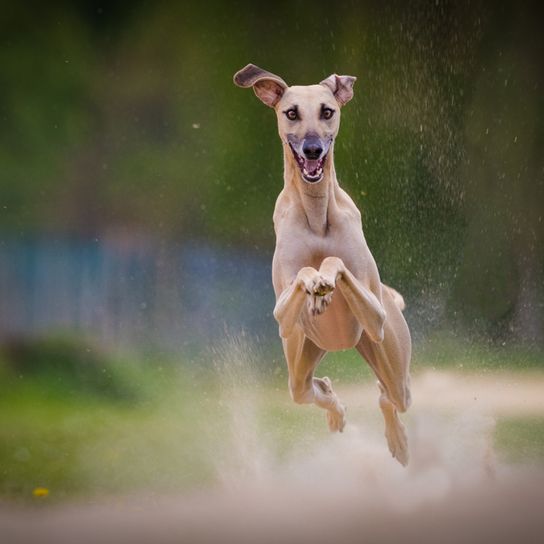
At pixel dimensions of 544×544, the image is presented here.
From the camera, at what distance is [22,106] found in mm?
7723

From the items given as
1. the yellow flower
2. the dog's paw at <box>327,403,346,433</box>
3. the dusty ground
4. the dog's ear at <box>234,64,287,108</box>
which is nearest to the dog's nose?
the dog's ear at <box>234,64,287,108</box>

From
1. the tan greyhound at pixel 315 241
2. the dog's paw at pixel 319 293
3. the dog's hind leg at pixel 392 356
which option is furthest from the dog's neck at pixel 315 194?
the dog's hind leg at pixel 392 356

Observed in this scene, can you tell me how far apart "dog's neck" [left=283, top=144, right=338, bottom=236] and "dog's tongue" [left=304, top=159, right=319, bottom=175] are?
15 centimetres

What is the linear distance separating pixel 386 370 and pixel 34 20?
448cm

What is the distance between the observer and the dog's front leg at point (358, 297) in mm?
4266

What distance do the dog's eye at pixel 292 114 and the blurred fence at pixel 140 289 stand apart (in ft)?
11.6

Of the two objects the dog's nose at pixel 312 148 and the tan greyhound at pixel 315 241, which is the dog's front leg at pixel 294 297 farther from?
the dog's nose at pixel 312 148

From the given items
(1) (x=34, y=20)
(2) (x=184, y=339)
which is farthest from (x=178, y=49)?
(2) (x=184, y=339)

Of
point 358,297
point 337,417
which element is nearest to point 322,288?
point 358,297

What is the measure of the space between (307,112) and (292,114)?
8cm

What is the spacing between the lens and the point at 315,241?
15.0 ft

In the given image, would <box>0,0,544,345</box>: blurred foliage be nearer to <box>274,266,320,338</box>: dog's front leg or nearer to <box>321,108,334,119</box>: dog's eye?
<box>321,108,334,119</box>: dog's eye

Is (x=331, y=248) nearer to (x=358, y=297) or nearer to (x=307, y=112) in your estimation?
(x=358, y=297)

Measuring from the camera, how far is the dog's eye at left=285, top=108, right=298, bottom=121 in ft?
14.5
